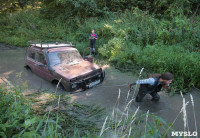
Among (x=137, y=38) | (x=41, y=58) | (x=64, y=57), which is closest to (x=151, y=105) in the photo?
(x=64, y=57)

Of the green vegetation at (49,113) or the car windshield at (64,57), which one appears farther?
the car windshield at (64,57)

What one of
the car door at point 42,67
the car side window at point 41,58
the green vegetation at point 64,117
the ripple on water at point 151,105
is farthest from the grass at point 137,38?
the car side window at point 41,58

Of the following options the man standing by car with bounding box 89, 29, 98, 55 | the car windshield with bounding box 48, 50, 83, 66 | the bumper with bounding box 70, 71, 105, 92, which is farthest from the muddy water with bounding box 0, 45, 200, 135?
the man standing by car with bounding box 89, 29, 98, 55

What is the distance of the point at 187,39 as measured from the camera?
9.70 metres

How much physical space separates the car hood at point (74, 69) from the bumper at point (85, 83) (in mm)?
227

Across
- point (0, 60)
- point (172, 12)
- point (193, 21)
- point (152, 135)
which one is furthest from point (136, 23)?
point (152, 135)

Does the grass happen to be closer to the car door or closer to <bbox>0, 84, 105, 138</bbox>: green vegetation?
<bbox>0, 84, 105, 138</bbox>: green vegetation

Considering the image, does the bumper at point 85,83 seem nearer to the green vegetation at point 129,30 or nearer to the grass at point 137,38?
the grass at point 137,38

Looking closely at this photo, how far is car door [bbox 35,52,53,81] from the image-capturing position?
20.1ft

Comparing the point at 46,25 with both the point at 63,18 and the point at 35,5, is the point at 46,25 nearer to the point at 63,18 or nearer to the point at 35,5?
the point at 63,18

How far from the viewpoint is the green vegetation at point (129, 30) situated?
722 centimetres

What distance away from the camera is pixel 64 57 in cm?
644

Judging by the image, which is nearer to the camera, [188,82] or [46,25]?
[188,82]

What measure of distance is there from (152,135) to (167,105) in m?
3.01
